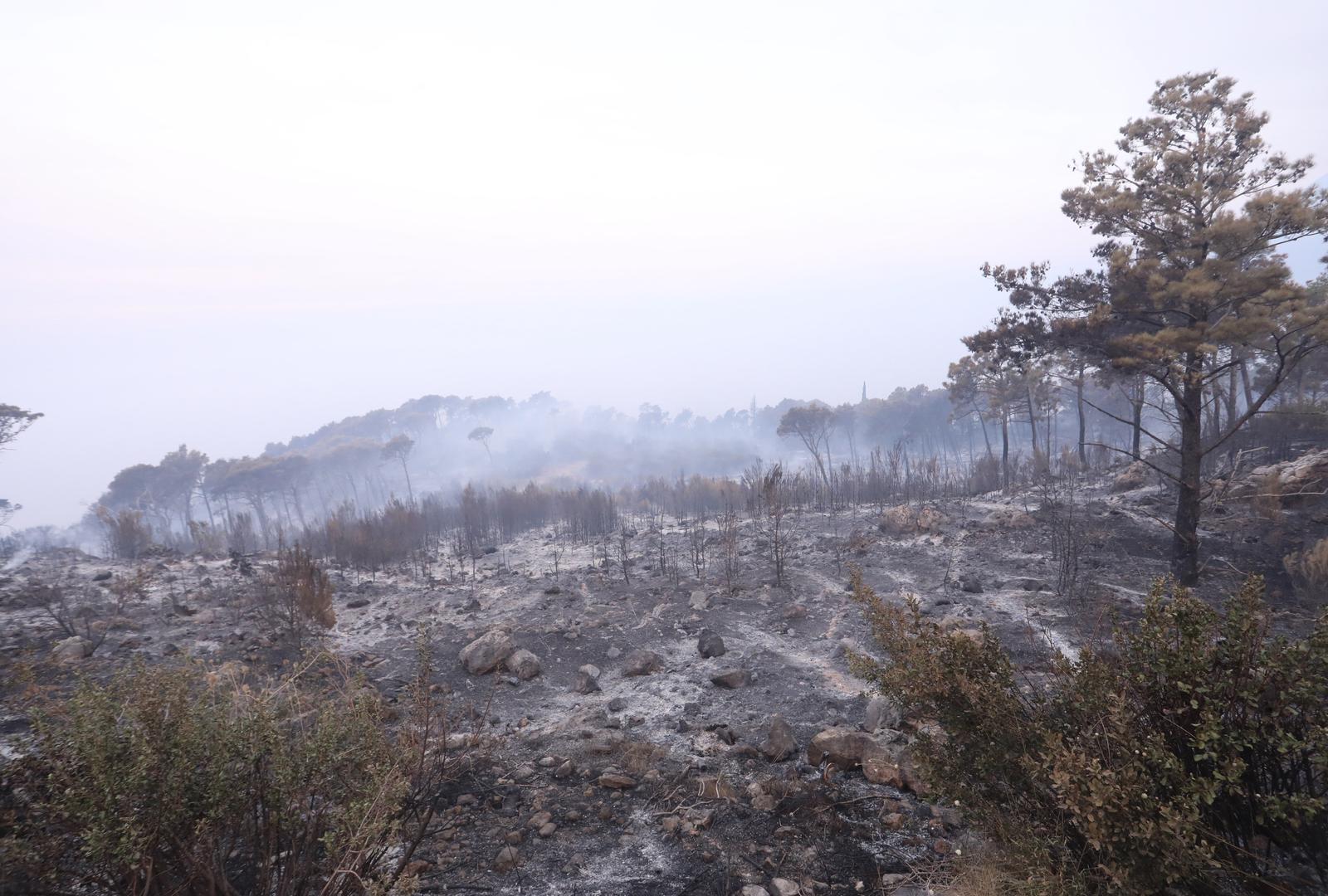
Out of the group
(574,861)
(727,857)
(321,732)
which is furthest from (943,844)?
(321,732)

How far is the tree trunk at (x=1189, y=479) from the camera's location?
8.73m

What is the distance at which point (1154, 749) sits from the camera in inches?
92.9

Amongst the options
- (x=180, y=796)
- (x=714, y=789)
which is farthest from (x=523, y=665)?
(x=180, y=796)

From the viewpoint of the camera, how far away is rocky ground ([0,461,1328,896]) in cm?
389

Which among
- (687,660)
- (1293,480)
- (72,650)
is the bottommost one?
(687,660)

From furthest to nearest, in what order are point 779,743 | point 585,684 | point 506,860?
1. point 585,684
2. point 779,743
3. point 506,860

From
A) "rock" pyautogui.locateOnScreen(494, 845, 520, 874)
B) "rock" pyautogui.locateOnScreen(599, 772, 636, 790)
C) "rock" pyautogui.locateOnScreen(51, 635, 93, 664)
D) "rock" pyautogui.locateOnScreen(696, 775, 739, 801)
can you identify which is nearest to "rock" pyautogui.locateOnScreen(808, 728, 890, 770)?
"rock" pyautogui.locateOnScreen(696, 775, 739, 801)

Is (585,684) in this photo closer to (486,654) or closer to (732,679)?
(486,654)

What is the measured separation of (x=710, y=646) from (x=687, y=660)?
41cm

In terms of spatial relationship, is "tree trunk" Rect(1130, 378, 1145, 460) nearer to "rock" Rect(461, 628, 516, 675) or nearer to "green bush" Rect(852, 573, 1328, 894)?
"green bush" Rect(852, 573, 1328, 894)

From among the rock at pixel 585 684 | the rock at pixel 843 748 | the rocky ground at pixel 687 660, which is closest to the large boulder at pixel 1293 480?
the rocky ground at pixel 687 660

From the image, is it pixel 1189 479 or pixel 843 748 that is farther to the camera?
pixel 1189 479

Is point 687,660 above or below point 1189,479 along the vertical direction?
below

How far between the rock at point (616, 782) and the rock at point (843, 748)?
164 centimetres
